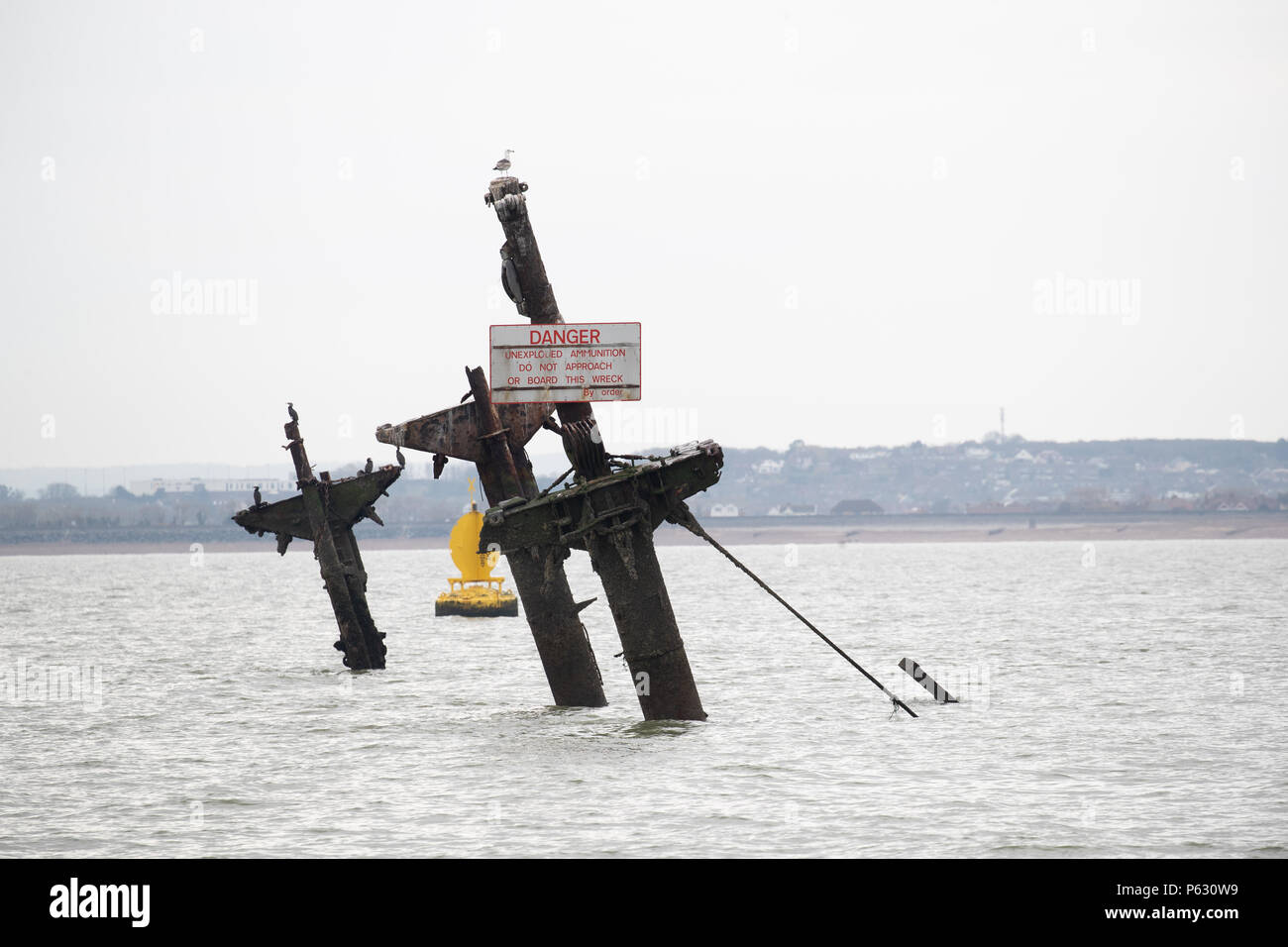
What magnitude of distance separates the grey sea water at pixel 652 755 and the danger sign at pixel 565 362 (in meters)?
4.80

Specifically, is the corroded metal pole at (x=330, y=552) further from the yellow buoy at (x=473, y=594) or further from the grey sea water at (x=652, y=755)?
the yellow buoy at (x=473, y=594)

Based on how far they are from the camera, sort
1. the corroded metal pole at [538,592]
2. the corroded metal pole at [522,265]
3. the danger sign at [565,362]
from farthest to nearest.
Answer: the corroded metal pole at [538,592] < the corroded metal pole at [522,265] < the danger sign at [565,362]

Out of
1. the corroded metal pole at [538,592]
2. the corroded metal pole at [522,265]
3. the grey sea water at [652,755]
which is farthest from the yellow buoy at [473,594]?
the corroded metal pole at [522,265]

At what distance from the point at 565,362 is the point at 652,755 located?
5374 millimetres

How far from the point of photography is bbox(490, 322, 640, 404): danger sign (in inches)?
793

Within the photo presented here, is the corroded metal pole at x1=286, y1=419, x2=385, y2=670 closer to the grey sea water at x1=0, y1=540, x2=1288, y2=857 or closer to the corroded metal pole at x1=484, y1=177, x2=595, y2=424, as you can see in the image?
the grey sea water at x1=0, y1=540, x2=1288, y2=857

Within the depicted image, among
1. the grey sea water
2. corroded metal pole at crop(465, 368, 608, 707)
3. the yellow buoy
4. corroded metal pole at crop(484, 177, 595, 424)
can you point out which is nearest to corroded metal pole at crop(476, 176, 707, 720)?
corroded metal pole at crop(484, 177, 595, 424)

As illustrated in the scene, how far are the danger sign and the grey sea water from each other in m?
4.80

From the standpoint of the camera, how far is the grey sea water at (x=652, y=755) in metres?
16.7
